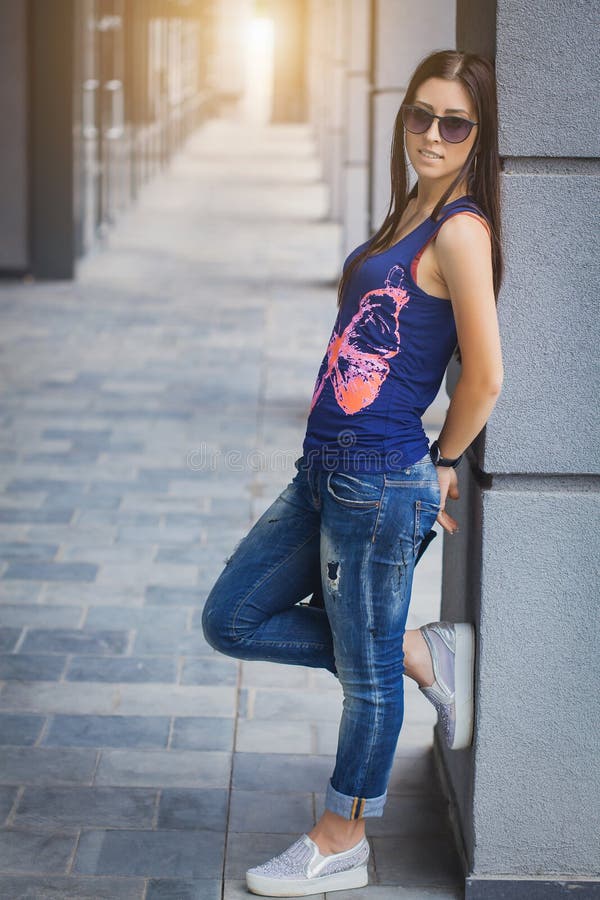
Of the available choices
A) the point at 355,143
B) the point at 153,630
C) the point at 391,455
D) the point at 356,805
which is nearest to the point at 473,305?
the point at 391,455

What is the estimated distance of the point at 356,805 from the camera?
2.90 meters

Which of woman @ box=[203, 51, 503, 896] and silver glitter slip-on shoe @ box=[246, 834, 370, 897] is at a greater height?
woman @ box=[203, 51, 503, 896]

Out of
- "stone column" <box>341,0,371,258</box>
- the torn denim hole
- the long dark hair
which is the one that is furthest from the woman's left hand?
"stone column" <box>341,0,371,258</box>

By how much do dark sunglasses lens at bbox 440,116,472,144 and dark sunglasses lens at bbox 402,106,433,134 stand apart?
3cm

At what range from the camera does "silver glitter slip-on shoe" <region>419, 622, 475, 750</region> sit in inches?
114

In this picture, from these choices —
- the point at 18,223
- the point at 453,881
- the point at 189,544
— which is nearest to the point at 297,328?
the point at 18,223

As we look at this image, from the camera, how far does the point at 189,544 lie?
5.45 m

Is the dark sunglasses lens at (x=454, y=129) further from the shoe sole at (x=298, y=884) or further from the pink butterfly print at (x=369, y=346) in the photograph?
the shoe sole at (x=298, y=884)

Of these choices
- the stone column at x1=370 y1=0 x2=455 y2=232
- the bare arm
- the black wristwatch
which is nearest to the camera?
the bare arm

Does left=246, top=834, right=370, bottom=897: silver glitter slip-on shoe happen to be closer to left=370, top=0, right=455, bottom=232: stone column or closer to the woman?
the woman

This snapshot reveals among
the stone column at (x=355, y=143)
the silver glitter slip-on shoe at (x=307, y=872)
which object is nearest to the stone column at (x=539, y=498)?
the silver glitter slip-on shoe at (x=307, y=872)

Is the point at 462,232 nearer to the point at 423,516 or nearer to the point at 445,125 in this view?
the point at 445,125

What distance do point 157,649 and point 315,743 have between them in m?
0.86

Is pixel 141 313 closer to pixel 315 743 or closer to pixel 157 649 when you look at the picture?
pixel 157 649
